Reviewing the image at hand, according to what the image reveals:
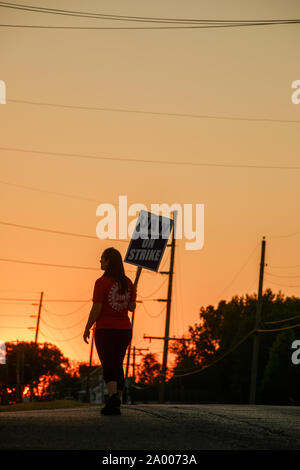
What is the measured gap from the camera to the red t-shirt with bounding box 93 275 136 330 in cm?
982

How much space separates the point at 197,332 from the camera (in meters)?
103

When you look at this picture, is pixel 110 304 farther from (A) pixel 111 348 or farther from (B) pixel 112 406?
(B) pixel 112 406

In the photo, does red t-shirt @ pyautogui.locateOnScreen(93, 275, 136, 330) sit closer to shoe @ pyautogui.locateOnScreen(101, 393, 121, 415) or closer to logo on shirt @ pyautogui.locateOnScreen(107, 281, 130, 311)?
logo on shirt @ pyautogui.locateOnScreen(107, 281, 130, 311)

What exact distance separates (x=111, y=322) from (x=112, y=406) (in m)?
0.92

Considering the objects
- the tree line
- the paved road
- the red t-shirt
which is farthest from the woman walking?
the tree line

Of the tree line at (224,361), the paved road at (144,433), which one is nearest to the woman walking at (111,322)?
the paved road at (144,433)

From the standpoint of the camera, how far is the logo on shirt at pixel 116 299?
9844 mm

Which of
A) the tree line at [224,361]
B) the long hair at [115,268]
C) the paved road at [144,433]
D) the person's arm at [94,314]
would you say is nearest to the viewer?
the paved road at [144,433]

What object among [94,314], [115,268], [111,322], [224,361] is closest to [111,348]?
[111,322]

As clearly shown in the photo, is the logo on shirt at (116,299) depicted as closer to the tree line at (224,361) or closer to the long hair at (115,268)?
the long hair at (115,268)

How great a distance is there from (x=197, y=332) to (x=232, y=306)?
6.97 metres

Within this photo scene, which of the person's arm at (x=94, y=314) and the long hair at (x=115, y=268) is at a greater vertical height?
the long hair at (x=115, y=268)

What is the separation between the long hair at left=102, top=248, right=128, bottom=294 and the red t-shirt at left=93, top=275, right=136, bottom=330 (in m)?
0.05
